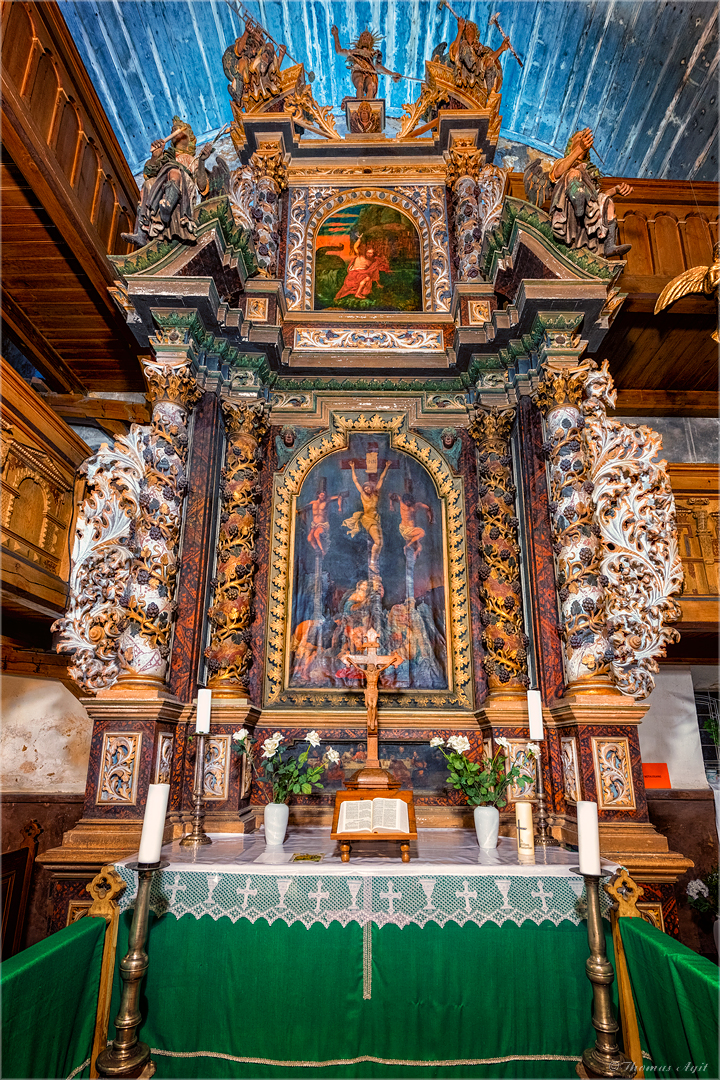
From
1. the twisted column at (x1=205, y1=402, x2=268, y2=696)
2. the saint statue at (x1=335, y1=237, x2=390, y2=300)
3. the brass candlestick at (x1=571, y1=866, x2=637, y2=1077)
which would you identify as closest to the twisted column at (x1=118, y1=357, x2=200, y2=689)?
the twisted column at (x1=205, y1=402, x2=268, y2=696)

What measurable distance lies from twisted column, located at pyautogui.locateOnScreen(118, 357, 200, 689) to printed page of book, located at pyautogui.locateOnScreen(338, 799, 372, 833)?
2.03m

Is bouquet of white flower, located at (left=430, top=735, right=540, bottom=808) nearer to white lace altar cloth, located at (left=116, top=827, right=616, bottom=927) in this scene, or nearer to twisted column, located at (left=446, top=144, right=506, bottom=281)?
white lace altar cloth, located at (left=116, top=827, right=616, bottom=927)

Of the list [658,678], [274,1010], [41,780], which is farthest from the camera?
[658,678]

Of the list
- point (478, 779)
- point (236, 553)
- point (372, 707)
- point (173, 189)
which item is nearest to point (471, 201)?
point (173, 189)

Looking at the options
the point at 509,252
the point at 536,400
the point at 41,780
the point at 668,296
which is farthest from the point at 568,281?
the point at 41,780

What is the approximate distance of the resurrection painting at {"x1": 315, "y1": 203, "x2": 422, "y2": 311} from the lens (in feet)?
27.2

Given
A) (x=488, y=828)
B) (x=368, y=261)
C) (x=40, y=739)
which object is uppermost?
(x=368, y=261)

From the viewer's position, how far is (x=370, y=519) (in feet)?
24.0

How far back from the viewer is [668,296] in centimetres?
812

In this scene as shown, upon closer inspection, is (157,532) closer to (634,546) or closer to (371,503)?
(371,503)

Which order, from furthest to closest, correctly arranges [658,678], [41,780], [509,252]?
[658,678]
[41,780]
[509,252]

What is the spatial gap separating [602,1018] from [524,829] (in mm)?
1326

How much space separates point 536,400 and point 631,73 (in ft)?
23.0

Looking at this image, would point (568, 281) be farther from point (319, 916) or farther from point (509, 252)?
point (319, 916)
